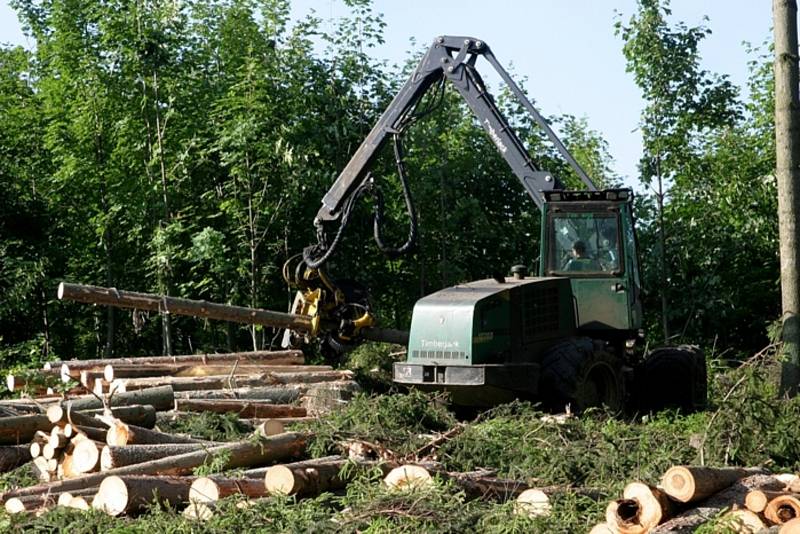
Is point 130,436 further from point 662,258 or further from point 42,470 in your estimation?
point 662,258

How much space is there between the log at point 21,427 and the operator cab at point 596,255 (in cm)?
671

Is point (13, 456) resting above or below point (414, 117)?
below

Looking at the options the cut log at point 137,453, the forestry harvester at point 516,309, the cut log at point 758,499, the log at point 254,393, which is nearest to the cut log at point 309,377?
the log at point 254,393

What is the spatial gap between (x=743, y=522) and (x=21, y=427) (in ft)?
20.6

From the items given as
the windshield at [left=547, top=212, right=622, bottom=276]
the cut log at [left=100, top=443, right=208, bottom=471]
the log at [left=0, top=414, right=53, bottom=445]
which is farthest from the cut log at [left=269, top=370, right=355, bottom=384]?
the cut log at [left=100, top=443, right=208, bottom=471]

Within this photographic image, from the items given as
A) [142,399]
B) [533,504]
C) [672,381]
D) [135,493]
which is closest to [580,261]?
[672,381]

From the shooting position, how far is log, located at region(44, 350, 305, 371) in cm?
1530

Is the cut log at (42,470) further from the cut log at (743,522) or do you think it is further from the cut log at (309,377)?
the cut log at (743,522)

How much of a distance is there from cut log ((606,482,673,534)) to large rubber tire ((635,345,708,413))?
26.9ft

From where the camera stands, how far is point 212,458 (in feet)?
30.4

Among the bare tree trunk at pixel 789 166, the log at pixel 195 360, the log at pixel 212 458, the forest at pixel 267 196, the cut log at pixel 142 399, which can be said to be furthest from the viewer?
the forest at pixel 267 196

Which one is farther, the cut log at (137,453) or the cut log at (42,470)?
the cut log at (42,470)

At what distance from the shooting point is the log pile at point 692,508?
690 cm

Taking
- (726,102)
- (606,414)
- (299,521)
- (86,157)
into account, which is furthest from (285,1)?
(299,521)
